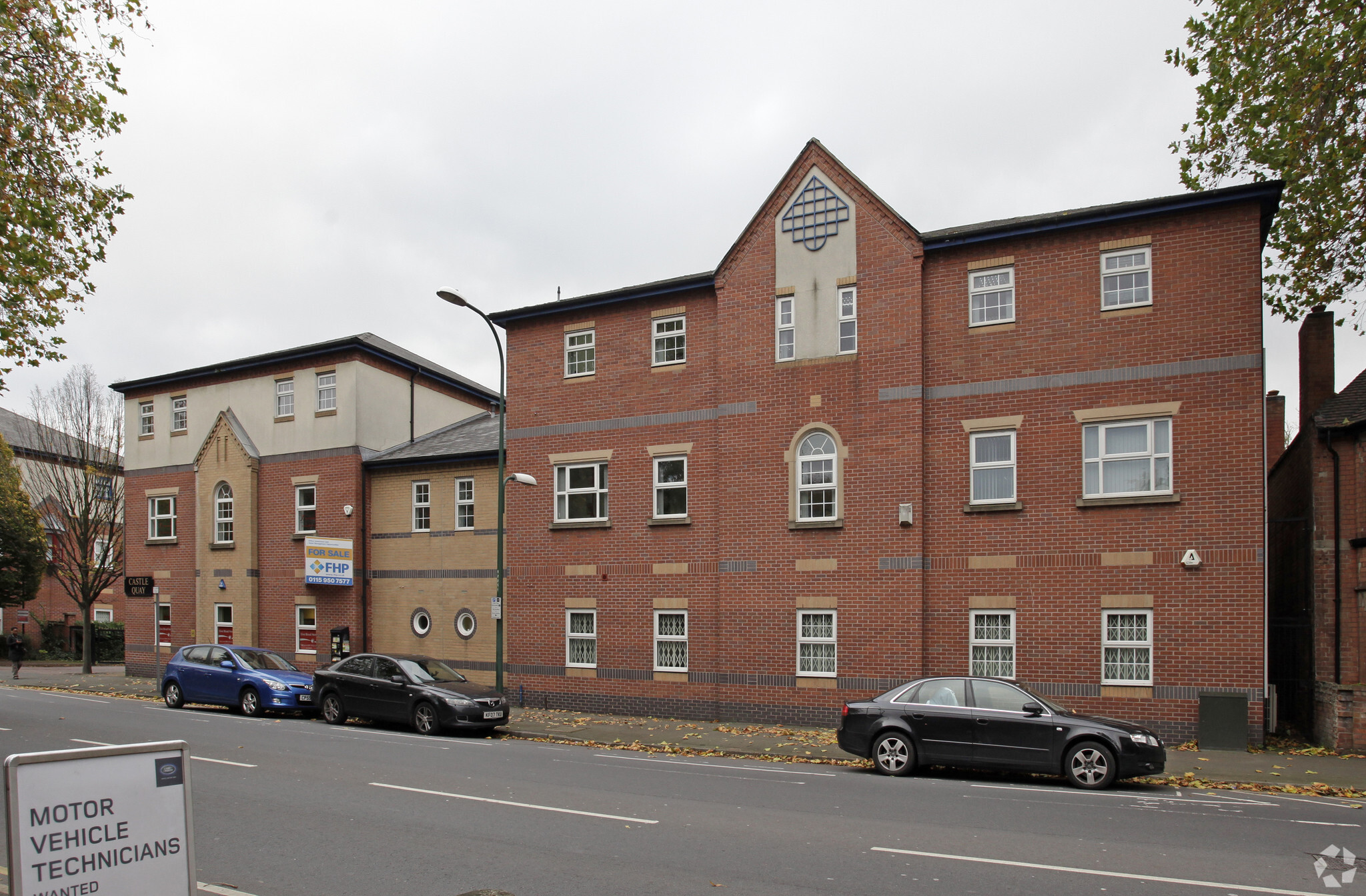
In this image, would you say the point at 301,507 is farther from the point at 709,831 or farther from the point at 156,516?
the point at 709,831

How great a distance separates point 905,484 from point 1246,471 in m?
5.75

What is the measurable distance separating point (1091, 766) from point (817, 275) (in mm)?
10991

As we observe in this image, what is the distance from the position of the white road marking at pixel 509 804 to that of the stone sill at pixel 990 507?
10.2 m

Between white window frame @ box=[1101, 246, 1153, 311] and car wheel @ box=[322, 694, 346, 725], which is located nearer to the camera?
white window frame @ box=[1101, 246, 1153, 311]

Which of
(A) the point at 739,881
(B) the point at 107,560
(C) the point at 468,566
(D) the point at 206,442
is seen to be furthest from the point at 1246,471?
(B) the point at 107,560

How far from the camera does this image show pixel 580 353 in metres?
22.4

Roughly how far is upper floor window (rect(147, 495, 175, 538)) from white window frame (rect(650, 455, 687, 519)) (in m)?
18.6

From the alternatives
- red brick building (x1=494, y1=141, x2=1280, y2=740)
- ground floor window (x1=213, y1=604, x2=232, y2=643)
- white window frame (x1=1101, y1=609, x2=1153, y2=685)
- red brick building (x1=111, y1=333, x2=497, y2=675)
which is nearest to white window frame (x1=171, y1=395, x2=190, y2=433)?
red brick building (x1=111, y1=333, x2=497, y2=675)

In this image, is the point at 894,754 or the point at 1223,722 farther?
the point at 1223,722

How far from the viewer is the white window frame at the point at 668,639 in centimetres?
2034

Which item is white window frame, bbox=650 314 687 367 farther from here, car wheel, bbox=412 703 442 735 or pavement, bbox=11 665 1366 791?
car wheel, bbox=412 703 442 735

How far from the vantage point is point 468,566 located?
24.5m

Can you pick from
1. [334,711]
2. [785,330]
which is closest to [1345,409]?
[785,330]

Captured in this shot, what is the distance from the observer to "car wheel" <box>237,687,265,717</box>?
810 inches
